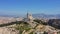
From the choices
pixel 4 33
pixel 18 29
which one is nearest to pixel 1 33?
pixel 4 33

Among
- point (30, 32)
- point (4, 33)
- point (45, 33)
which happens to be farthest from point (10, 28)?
point (45, 33)

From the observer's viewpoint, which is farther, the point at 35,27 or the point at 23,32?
the point at 35,27

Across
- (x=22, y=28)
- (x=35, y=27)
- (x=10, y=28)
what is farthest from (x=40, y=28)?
(x=10, y=28)

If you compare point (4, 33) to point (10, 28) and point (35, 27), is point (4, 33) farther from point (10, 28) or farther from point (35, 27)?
point (35, 27)

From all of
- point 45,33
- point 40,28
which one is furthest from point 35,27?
point 45,33

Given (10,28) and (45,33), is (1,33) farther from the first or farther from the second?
(45,33)

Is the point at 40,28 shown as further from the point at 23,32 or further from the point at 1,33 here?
the point at 1,33

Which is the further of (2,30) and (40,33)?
(2,30)
